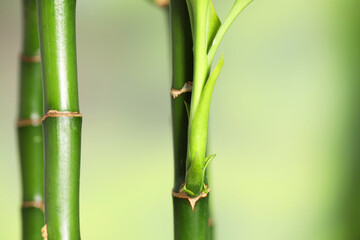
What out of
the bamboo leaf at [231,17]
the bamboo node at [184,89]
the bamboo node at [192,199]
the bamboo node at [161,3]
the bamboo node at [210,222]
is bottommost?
the bamboo node at [210,222]

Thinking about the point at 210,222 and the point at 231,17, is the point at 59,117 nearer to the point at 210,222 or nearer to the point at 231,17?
the point at 231,17

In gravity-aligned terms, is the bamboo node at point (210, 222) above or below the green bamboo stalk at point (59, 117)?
below

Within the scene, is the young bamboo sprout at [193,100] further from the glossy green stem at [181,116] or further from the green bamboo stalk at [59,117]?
the green bamboo stalk at [59,117]

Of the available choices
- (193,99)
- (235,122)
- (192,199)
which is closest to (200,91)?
(193,99)

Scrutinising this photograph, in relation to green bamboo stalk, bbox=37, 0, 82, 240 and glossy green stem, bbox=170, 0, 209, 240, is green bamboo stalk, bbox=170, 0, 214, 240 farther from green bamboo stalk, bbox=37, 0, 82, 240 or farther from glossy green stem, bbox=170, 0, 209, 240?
green bamboo stalk, bbox=37, 0, 82, 240

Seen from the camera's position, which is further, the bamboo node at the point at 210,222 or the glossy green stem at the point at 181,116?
the bamboo node at the point at 210,222

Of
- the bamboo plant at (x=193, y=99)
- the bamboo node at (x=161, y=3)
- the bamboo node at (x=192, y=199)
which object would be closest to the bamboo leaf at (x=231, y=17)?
the bamboo plant at (x=193, y=99)
